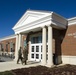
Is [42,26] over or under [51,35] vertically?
over

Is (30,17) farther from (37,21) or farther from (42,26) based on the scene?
(42,26)

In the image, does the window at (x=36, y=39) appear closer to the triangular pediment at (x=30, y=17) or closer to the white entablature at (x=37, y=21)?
the white entablature at (x=37, y=21)

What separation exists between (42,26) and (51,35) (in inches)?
60.0

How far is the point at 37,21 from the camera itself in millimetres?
13844

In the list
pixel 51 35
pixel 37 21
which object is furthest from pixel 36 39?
pixel 51 35

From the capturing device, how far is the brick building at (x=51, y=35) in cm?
1250

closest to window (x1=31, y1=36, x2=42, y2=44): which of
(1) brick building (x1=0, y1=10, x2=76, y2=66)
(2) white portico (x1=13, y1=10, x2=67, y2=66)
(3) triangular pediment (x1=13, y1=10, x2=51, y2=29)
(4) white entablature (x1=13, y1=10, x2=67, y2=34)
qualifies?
(1) brick building (x1=0, y1=10, x2=76, y2=66)

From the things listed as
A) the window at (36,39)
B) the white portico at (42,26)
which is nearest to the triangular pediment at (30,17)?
the white portico at (42,26)

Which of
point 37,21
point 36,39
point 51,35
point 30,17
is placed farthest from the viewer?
point 36,39

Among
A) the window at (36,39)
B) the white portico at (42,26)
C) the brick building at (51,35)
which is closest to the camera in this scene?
the white portico at (42,26)

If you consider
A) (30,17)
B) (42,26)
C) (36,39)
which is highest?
(30,17)

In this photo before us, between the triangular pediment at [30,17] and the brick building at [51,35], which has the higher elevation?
the triangular pediment at [30,17]

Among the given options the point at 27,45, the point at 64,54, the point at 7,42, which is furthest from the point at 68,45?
the point at 7,42

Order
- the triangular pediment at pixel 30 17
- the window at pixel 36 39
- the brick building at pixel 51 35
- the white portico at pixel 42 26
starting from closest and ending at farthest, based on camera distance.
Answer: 1. the white portico at pixel 42 26
2. the brick building at pixel 51 35
3. the triangular pediment at pixel 30 17
4. the window at pixel 36 39
